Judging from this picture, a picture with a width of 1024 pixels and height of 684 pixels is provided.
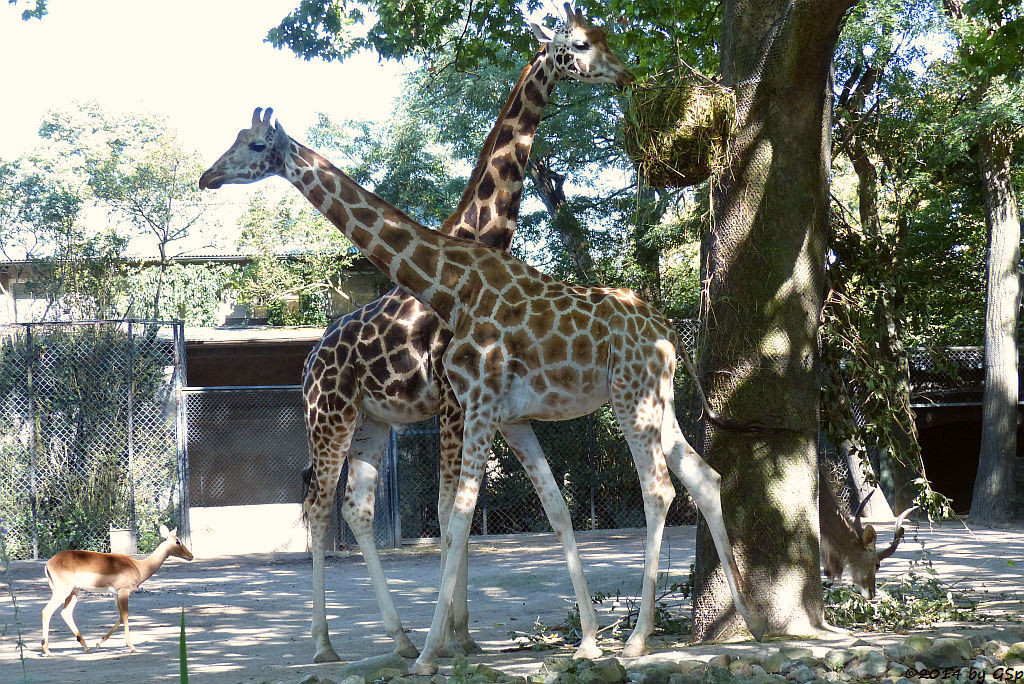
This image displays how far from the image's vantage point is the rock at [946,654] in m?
4.47

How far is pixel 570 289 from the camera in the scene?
17.3 feet

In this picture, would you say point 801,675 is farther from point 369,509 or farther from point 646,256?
point 646,256

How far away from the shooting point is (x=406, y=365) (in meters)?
5.90

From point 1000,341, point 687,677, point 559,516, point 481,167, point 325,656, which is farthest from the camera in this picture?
point 1000,341

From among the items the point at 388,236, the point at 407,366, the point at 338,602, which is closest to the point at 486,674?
the point at 407,366

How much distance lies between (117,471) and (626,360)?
982 centimetres

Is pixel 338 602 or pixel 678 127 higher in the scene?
pixel 678 127

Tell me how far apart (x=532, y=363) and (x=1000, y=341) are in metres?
11.3

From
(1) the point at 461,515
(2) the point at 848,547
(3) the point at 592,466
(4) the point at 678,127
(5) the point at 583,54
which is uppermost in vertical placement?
(5) the point at 583,54

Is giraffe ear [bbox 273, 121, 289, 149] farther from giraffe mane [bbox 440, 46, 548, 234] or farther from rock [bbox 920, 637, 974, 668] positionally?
rock [bbox 920, 637, 974, 668]

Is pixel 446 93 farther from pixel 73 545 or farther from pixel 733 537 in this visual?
pixel 733 537

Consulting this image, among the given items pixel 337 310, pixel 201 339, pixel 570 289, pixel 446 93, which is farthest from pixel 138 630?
pixel 337 310

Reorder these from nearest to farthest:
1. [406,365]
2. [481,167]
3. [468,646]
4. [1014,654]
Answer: [1014,654] → [468,646] → [406,365] → [481,167]

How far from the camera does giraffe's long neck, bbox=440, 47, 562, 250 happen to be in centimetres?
606
